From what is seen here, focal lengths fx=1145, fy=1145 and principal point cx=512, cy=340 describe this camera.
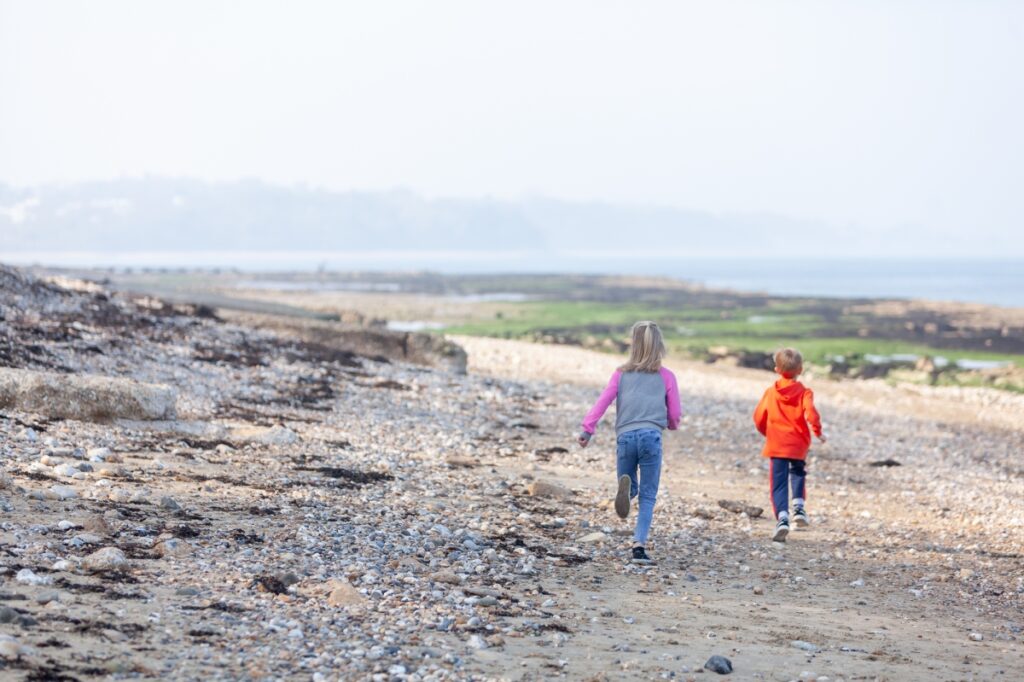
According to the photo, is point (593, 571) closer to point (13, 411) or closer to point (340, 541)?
point (340, 541)

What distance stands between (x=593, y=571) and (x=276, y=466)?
4116mm

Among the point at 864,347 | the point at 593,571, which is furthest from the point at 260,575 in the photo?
the point at 864,347

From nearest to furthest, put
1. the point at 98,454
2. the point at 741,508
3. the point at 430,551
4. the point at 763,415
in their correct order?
the point at 430,551, the point at 98,454, the point at 763,415, the point at 741,508

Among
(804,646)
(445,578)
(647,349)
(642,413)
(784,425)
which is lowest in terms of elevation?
(804,646)

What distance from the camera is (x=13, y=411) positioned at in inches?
472

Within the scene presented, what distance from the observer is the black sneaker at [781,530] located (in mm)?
11281

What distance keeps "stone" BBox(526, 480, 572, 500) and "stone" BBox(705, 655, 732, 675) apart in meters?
5.17

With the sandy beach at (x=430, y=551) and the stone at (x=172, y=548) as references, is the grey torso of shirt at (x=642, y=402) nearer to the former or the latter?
the sandy beach at (x=430, y=551)

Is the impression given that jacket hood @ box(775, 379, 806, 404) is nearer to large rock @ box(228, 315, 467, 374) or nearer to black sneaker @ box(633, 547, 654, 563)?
black sneaker @ box(633, 547, 654, 563)

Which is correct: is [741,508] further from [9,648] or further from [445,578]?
[9,648]

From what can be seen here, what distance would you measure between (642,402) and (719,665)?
10.3ft

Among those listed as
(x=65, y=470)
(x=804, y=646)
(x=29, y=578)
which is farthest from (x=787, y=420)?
(x=29, y=578)

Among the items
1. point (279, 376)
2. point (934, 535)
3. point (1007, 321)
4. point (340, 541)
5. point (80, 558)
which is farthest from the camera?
point (1007, 321)

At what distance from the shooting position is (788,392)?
11422 mm
